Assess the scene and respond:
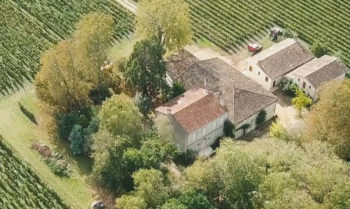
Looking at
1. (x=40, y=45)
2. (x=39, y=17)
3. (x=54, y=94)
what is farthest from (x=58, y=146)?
(x=39, y=17)

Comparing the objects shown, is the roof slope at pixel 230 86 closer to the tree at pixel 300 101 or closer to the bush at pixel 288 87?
the tree at pixel 300 101

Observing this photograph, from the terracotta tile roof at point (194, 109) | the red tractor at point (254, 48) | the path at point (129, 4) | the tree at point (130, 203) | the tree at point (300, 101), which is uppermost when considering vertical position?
the path at point (129, 4)

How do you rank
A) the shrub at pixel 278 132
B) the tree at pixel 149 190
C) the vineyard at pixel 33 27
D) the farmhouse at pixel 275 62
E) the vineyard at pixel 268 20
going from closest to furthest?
the tree at pixel 149 190, the shrub at pixel 278 132, the farmhouse at pixel 275 62, the vineyard at pixel 33 27, the vineyard at pixel 268 20

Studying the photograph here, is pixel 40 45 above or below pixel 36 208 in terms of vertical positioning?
above

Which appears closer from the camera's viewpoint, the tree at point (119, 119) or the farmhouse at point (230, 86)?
the tree at point (119, 119)

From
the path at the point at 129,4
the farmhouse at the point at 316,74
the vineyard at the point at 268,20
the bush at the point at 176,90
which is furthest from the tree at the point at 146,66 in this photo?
the path at the point at 129,4

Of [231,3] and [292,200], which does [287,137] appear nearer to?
[292,200]

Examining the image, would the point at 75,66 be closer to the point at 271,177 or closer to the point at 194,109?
the point at 194,109
